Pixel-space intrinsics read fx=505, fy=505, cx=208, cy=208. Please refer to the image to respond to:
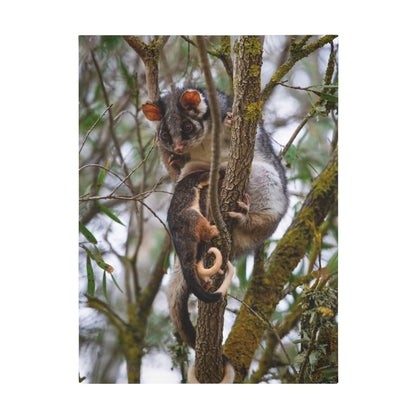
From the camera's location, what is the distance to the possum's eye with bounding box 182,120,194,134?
8.64 ft

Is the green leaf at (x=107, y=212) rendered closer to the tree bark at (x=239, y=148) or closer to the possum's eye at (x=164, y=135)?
the possum's eye at (x=164, y=135)

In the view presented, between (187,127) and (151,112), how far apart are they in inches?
8.2

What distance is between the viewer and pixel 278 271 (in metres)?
2.87

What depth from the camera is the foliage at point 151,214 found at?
2626 millimetres

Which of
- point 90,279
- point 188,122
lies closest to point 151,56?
point 188,122

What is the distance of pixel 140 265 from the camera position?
276 cm

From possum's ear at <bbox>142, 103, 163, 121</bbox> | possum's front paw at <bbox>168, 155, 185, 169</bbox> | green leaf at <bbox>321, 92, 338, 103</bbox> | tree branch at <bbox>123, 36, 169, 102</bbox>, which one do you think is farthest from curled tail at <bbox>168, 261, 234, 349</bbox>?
green leaf at <bbox>321, 92, 338, 103</bbox>

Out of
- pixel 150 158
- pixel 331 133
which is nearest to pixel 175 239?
pixel 150 158

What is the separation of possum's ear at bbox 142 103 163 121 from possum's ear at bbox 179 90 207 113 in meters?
0.13

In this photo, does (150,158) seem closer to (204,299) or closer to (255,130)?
(255,130)

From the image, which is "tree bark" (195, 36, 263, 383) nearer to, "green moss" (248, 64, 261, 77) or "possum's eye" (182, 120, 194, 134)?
"green moss" (248, 64, 261, 77)

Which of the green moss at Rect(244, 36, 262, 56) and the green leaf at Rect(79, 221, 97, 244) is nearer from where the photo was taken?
the green moss at Rect(244, 36, 262, 56)

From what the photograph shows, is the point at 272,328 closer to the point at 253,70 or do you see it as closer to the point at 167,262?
the point at 167,262
